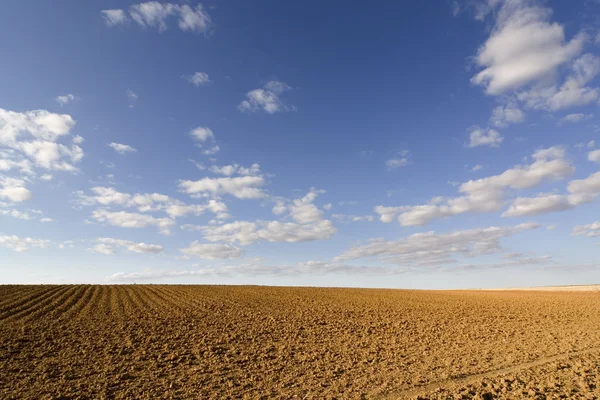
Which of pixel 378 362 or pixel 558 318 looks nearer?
pixel 378 362

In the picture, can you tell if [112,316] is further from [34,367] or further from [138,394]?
[138,394]

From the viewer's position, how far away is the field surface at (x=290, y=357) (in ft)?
37.2

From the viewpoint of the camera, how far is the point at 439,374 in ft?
41.6

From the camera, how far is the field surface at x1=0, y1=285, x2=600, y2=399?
11.4 meters

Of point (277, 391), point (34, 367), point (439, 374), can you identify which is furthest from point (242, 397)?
point (34, 367)

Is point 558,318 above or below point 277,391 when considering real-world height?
above

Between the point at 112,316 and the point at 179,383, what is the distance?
16748 mm

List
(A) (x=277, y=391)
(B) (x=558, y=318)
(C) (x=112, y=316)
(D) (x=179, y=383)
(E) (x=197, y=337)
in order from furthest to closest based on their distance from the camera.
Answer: (B) (x=558, y=318) → (C) (x=112, y=316) → (E) (x=197, y=337) → (D) (x=179, y=383) → (A) (x=277, y=391)

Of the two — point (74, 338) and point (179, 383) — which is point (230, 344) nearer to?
point (179, 383)

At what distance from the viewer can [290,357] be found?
15.6 metres

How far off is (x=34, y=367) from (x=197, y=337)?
288 inches

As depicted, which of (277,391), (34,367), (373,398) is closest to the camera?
(373,398)

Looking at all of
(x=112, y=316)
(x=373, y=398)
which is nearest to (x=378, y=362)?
(x=373, y=398)

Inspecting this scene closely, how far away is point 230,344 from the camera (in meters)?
18.0
